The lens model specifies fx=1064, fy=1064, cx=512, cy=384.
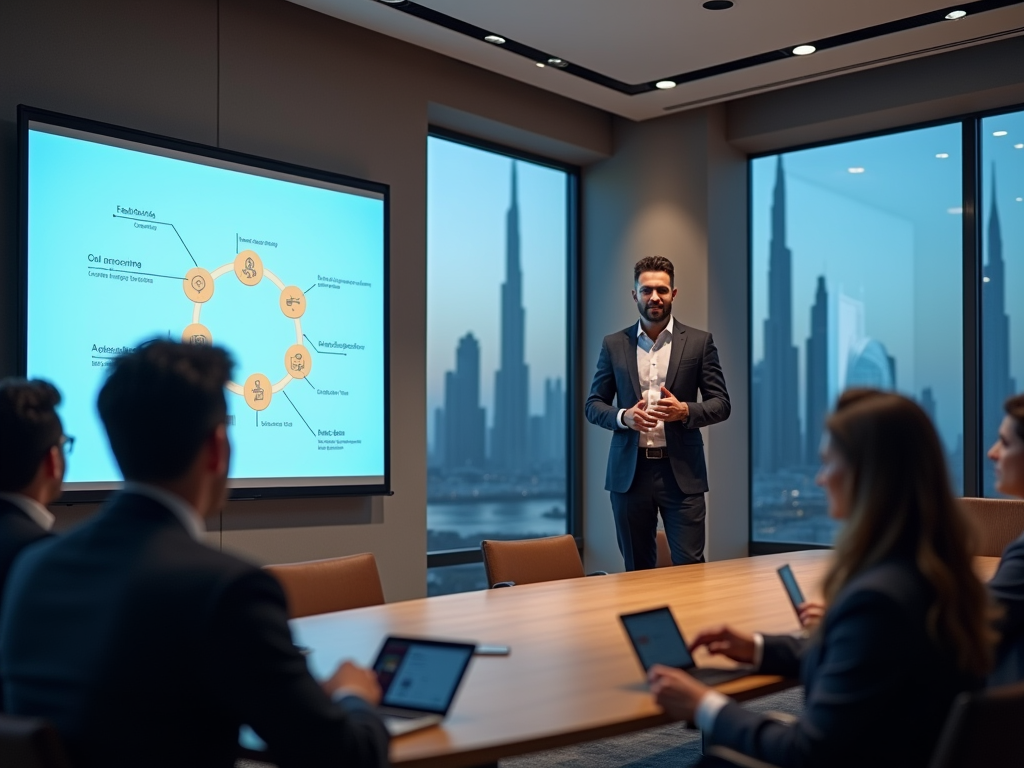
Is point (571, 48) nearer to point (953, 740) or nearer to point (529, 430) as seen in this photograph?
point (529, 430)

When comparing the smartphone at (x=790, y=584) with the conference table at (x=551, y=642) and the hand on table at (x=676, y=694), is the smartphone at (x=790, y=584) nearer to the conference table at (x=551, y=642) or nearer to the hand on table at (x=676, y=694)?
the conference table at (x=551, y=642)

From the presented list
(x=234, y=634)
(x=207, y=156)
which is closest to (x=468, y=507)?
(x=207, y=156)

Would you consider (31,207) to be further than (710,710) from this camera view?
Yes

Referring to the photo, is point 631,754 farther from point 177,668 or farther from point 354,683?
point 177,668

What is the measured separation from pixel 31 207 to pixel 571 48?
3.12 m

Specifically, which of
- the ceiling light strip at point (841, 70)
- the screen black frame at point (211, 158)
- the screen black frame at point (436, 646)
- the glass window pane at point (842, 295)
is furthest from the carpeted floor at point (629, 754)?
the ceiling light strip at point (841, 70)

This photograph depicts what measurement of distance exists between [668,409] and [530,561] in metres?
1.39

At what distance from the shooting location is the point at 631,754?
14.3 feet

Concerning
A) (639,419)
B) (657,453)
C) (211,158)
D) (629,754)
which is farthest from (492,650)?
(211,158)

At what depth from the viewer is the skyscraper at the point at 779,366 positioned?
7.85 metres

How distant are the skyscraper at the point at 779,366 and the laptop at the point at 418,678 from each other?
6309 mm

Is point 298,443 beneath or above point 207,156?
beneath

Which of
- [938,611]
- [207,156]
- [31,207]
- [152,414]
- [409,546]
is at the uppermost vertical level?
[207,156]

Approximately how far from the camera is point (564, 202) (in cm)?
829
